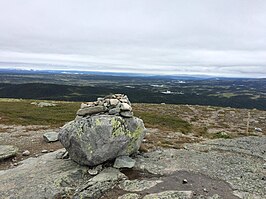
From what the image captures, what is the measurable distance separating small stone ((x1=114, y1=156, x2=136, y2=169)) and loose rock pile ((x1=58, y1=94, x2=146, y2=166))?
484 millimetres

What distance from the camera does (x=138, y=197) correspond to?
61.7 feet

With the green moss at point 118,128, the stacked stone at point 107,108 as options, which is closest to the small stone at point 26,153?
the stacked stone at point 107,108

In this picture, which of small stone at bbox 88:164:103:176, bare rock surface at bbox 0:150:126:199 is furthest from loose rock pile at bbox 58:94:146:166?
bare rock surface at bbox 0:150:126:199

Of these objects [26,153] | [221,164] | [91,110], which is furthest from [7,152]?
[221,164]

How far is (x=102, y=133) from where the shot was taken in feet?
79.7

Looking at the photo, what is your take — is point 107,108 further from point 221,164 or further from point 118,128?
point 221,164

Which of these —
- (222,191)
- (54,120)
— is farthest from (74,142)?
(54,120)

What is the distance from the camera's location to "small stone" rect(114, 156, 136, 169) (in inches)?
950

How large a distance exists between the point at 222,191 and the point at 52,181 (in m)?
13.7

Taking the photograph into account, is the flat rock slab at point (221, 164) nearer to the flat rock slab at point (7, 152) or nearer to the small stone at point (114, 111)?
the small stone at point (114, 111)

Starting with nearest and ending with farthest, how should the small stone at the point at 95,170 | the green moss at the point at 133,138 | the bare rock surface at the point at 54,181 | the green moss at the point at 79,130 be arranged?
the bare rock surface at the point at 54,181, the small stone at the point at 95,170, the green moss at the point at 79,130, the green moss at the point at 133,138

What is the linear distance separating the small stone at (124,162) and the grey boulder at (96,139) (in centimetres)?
48

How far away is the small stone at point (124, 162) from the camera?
24125 mm

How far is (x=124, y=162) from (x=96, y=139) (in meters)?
3.49
